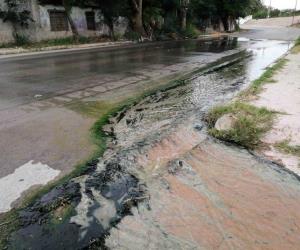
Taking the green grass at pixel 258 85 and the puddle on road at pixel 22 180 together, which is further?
the green grass at pixel 258 85

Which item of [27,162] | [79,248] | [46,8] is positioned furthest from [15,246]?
[46,8]

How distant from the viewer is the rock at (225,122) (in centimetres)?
535

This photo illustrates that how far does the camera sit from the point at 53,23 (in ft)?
79.2

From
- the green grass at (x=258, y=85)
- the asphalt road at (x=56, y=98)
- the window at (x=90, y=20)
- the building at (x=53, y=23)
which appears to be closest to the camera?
the asphalt road at (x=56, y=98)

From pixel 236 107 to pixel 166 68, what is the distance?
20.9 feet

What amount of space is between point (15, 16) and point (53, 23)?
3242 millimetres

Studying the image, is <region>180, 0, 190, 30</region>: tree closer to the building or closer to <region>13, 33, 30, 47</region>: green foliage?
the building

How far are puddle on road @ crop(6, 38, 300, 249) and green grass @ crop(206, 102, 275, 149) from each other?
263mm

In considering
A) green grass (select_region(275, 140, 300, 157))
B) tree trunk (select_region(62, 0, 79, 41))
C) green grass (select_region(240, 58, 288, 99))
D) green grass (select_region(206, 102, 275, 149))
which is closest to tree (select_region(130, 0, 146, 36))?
tree trunk (select_region(62, 0, 79, 41))

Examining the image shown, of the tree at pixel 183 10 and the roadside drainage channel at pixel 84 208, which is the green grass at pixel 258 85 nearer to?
the roadside drainage channel at pixel 84 208

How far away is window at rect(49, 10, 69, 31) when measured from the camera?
24.0 metres

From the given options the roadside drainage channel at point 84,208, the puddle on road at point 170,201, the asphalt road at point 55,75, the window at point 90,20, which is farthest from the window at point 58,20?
the roadside drainage channel at point 84,208

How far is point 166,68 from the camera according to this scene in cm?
1216

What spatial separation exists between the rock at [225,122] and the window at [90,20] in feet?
77.4
